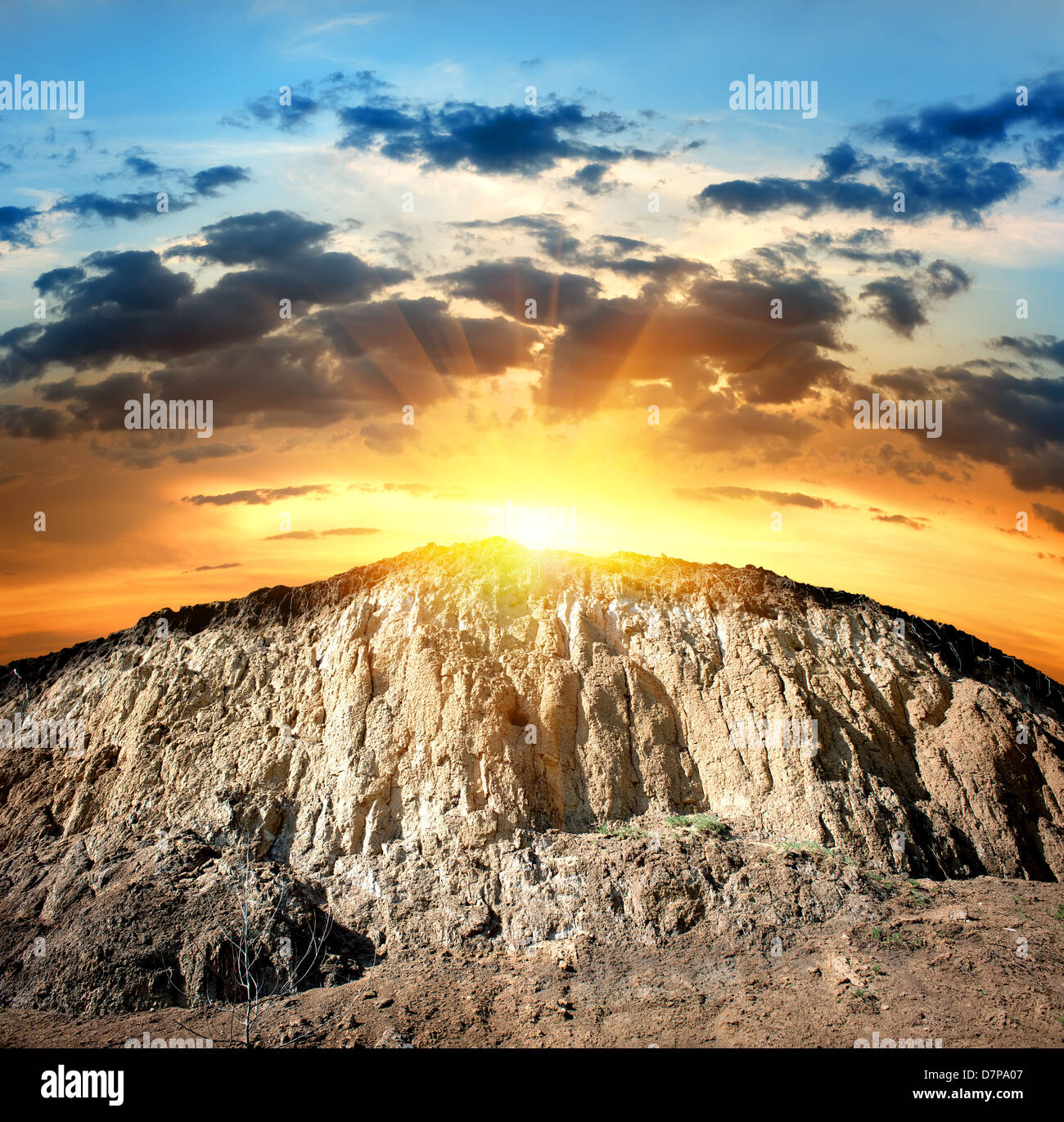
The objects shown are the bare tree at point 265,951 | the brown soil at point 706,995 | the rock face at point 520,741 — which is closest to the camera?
the brown soil at point 706,995

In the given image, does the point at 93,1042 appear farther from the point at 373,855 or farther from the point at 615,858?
the point at 615,858

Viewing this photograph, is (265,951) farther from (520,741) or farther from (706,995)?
(706,995)

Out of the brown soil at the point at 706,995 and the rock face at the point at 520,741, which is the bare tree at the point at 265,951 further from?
the rock face at the point at 520,741

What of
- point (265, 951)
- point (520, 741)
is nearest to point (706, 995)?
point (520, 741)

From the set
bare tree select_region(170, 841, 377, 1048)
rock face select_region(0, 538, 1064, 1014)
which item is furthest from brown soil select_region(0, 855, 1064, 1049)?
rock face select_region(0, 538, 1064, 1014)

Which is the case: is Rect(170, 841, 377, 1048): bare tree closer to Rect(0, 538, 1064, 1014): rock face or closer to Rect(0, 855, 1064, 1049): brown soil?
Rect(0, 855, 1064, 1049): brown soil

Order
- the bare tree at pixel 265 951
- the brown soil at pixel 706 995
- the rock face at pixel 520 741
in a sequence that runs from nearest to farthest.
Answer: the brown soil at pixel 706 995, the bare tree at pixel 265 951, the rock face at pixel 520 741

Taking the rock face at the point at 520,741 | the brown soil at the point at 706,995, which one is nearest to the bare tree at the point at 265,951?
the brown soil at the point at 706,995
